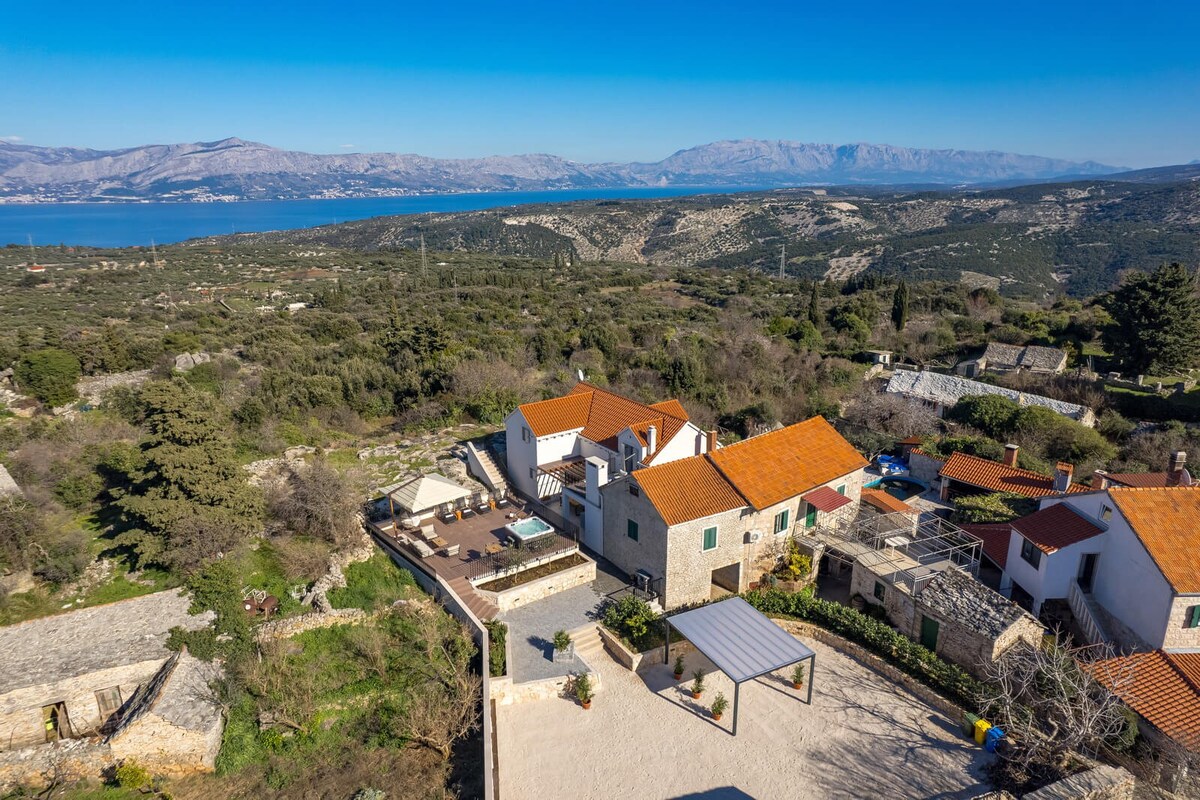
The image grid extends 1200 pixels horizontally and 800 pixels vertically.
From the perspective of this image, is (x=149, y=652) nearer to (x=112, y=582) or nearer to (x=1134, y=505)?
(x=112, y=582)

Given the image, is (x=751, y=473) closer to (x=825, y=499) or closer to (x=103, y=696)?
(x=825, y=499)

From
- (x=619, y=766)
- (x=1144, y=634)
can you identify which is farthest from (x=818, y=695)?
(x=1144, y=634)

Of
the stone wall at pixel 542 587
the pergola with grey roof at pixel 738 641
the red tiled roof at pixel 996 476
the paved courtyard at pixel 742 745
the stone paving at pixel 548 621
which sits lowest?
the paved courtyard at pixel 742 745

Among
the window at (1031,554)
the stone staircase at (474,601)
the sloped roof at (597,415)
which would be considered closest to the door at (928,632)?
the window at (1031,554)

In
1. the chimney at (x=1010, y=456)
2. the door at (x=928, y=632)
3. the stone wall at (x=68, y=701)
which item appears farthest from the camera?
the chimney at (x=1010, y=456)

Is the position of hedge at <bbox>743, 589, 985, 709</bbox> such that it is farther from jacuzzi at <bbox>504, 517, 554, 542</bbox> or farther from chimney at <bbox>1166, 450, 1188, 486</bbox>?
chimney at <bbox>1166, 450, 1188, 486</bbox>

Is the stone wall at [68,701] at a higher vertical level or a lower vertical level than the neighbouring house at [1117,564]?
lower

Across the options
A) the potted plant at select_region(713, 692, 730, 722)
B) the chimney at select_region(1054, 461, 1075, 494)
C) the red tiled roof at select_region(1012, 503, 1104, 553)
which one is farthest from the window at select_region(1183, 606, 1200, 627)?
the potted plant at select_region(713, 692, 730, 722)

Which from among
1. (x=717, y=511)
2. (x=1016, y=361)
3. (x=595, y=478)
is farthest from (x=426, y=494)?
(x=1016, y=361)

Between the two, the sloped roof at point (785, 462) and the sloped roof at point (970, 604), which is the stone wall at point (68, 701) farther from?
the sloped roof at point (970, 604)
